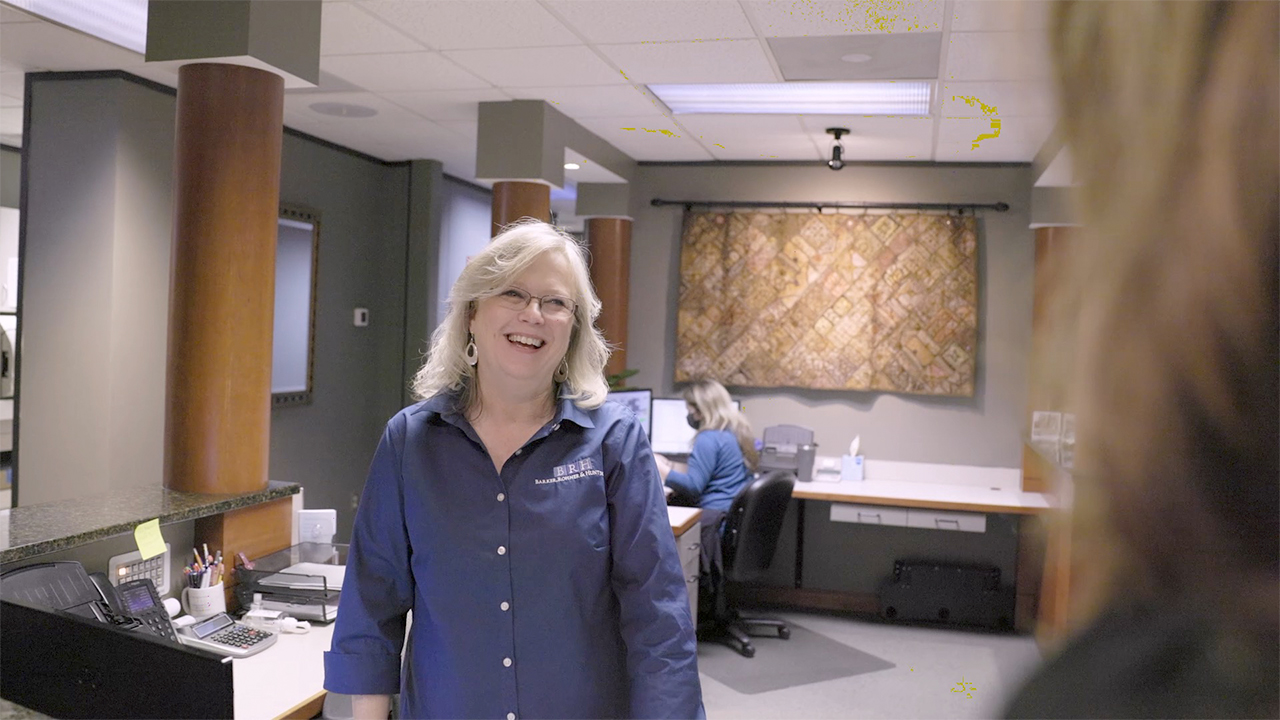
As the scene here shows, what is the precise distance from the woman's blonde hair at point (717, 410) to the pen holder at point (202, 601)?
2887 millimetres

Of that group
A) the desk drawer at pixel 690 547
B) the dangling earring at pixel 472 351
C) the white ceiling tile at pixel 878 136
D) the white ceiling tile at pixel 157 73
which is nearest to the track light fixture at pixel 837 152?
the white ceiling tile at pixel 878 136

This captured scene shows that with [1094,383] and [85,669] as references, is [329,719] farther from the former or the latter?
[1094,383]

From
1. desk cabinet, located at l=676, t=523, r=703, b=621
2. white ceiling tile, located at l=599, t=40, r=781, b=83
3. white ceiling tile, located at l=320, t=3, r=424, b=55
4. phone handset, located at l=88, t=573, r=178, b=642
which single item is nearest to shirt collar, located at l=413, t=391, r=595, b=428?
phone handset, located at l=88, t=573, r=178, b=642

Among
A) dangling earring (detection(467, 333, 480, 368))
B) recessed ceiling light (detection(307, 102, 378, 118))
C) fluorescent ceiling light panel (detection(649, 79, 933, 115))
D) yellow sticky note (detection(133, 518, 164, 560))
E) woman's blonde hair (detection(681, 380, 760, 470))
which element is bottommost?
yellow sticky note (detection(133, 518, 164, 560))

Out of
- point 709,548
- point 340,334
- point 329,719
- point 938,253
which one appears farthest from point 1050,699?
point 340,334

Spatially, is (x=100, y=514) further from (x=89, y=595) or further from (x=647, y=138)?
(x=647, y=138)

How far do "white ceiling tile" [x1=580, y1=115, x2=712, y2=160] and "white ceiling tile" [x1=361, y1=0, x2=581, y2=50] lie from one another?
1.40 meters

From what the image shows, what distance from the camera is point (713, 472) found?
4.95 meters

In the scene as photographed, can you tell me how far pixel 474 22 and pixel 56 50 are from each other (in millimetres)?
1954

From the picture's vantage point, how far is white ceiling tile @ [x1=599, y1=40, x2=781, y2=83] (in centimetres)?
373

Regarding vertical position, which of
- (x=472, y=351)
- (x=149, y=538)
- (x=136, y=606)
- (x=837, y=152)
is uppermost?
(x=837, y=152)

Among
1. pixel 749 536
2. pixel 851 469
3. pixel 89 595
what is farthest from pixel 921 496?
pixel 89 595

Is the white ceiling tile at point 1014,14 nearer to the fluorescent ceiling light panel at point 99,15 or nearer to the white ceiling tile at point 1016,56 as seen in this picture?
the white ceiling tile at point 1016,56

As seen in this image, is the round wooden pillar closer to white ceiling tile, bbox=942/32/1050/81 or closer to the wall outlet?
the wall outlet
